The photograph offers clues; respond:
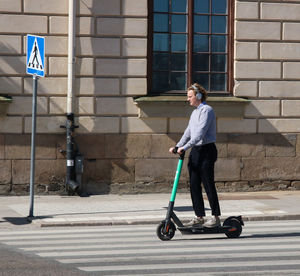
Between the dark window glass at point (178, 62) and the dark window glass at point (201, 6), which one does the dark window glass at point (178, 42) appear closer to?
the dark window glass at point (178, 62)

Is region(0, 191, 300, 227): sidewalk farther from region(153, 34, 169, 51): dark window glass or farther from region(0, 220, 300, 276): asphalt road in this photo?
region(153, 34, 169, 51): dark window glass

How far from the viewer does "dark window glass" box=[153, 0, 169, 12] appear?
15875 millimetres

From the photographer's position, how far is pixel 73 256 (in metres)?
8.62

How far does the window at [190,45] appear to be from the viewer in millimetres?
15938

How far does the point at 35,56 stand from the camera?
41.0 feet

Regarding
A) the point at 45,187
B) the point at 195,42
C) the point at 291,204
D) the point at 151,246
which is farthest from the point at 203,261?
the point at 195,42

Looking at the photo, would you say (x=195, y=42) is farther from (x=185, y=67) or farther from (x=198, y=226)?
(x=198, y=226)

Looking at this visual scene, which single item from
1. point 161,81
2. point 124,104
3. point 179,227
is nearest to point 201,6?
point 161,81

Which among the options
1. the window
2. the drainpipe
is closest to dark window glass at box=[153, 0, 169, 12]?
the window

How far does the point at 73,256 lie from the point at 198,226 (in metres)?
1.99

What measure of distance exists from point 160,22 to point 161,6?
308 millimetres

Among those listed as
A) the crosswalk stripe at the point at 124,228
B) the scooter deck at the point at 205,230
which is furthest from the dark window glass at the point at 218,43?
the scooter deck at the point at 205,230

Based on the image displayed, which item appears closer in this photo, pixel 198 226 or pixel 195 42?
pixel 198 226

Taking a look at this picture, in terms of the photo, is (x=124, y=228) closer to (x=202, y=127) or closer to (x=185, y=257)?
(x=202, y=127)
